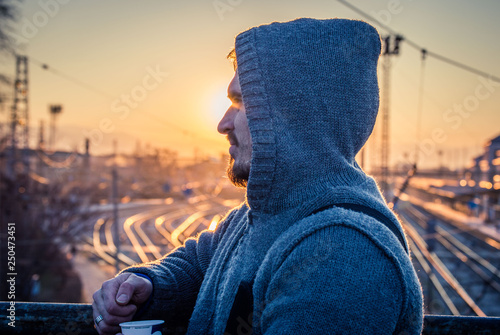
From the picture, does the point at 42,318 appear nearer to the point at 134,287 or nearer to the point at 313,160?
the point at 134,287

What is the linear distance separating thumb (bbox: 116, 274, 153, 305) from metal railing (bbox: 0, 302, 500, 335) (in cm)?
24

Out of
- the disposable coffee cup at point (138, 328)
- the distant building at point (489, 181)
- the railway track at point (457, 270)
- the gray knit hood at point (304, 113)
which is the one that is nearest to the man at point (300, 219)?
the gray knit hood at point (304, 113)

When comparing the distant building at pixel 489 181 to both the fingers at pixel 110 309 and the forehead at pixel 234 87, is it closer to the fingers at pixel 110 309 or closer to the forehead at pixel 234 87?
the forehead at pixel 234 87

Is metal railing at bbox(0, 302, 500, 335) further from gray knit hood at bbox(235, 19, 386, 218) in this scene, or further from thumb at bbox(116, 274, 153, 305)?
gray knit hood at bbox(235, 19, 386, 218)

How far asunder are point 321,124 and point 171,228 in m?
→ 30.1

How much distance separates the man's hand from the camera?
61.1 inches

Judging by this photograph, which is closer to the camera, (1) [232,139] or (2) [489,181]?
(1) [232,139]

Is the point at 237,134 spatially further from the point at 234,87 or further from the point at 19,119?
the point at 19,119

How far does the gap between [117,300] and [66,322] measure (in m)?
0.37

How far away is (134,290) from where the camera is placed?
1647mm

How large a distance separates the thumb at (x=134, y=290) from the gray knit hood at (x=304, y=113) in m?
0.52

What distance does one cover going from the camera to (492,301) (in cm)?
1808

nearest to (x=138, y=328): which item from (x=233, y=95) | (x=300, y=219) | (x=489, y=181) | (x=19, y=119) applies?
(x=300, y=219)

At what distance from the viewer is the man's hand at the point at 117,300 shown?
5.09 ft
